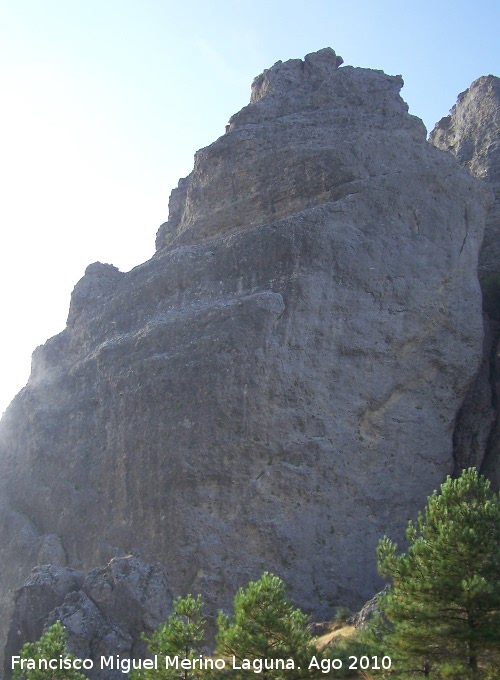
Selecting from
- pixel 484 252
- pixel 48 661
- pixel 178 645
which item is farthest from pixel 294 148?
pixel 48 661

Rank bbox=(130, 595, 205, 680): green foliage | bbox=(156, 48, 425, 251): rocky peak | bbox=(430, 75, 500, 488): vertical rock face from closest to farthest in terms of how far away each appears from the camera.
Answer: bbox=(130, 595, 205, 680): green foliage → bbox=(430, 75, 500, 488): vertical rock face → bbox=(156, 48, 425, 251): rocky peak

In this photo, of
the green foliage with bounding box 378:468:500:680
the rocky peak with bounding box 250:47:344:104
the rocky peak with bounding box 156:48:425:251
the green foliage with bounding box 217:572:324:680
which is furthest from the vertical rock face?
the green foliage with bounding box 217:572:324:680

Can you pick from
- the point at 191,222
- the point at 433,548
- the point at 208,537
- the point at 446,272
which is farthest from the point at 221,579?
the point at 191,222

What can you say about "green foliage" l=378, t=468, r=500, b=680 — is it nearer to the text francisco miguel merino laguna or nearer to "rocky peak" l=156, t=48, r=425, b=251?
the text francisco miguel merino laguna

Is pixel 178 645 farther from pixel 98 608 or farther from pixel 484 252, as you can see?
pixel 484 252

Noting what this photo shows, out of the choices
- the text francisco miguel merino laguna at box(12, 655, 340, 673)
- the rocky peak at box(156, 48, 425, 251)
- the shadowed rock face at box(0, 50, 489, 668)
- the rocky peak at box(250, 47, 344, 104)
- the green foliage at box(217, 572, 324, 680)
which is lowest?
the text francisco miguel merino laguna at box(12, 655, 340, 673)

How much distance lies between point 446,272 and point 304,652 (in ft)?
54.1

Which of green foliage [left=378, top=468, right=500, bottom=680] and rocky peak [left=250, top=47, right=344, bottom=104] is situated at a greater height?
rocky peak [left=250, top=47, right=344, bottom=104]

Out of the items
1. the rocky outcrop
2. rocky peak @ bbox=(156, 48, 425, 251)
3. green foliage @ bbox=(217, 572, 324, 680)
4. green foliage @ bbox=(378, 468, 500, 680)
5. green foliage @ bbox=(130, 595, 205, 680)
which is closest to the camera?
green foliage @ bbox=(378, 468, 500, 680)

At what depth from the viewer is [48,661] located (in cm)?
1619

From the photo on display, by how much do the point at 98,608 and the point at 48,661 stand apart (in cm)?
483

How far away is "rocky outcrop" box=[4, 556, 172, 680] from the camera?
20.1m

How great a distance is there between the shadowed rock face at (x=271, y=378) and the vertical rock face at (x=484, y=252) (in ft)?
4.11

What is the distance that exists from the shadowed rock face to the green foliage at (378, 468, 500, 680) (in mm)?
7964
